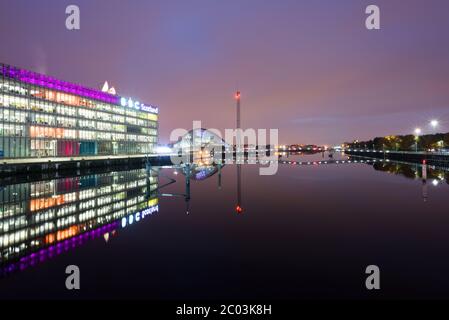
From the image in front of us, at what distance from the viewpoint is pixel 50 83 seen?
265ft

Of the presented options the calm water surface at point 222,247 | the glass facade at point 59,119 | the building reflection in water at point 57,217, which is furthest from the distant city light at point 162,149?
the calm water surface at point 222,247

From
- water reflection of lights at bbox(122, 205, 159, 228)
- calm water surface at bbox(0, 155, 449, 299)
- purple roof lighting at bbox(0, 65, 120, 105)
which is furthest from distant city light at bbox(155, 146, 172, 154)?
water reflection of lights at bbox(122, 205, 159, 228)

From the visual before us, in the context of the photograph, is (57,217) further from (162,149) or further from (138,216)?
(162,149)

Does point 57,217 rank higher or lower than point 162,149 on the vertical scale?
lower

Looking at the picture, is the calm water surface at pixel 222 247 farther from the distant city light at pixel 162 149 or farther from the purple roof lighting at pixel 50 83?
the distant city light at pixel 162 149

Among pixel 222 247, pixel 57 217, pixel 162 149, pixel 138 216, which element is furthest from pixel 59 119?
pixel 222 247

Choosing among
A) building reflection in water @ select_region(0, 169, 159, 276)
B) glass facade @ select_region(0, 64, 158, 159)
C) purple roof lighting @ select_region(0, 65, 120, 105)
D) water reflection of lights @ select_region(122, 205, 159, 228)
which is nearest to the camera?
building reflection in water @ select_region(0, 169, 159, 276)

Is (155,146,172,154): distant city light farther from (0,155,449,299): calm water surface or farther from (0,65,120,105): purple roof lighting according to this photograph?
(0,155,449,299): calm water surface

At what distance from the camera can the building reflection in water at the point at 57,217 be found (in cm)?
1468

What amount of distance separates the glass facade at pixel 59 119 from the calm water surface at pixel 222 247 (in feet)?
159

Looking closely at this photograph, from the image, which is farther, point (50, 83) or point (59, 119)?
point (59, 119)

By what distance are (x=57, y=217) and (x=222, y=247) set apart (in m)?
13.0

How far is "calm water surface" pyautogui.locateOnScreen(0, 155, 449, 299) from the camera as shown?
34.2 feet

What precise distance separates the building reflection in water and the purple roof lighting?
152 feet
